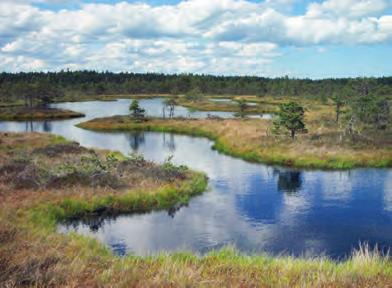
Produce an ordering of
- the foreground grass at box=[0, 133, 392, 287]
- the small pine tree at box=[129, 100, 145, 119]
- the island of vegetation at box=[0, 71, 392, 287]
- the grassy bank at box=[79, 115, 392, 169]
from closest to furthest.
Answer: the foreground grass at box=[0, 133, 392, 287] < the island of vegetation at box=[0, 71, 392, 287] < the grassy bank at box=[79, 115, 392, 169] < the small pine tree at box=[129, 100, 145, 119]

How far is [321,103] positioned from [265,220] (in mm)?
119493

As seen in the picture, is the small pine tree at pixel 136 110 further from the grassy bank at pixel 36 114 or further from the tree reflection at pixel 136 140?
the grassy bank at pixel 36 114

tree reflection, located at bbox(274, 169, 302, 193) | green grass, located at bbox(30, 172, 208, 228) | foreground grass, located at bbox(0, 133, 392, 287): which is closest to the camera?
foreground grass, located at bbox(0, 133, 392, 287)

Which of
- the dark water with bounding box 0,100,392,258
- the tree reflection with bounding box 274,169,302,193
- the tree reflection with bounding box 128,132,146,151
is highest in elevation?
the tree reflection with bounding box 128,132,146,151

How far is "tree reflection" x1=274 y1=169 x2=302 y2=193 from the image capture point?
43.2 m

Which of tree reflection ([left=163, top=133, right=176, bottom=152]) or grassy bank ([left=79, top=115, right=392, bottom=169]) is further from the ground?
grassy bank ([left=79, top=115, right=392, bottom=169])

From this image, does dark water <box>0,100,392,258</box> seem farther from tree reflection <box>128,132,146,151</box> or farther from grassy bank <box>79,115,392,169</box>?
tree reflection <box>128,132,146,151</box>

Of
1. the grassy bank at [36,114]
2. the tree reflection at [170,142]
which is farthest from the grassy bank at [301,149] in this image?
the grassy bank at [36,114]

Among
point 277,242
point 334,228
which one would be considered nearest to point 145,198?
point 277,242

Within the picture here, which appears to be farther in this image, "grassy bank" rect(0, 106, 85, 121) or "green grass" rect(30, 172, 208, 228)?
"grassy bank" rect(0, 106, 85, 121)

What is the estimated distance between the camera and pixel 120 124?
9594 centimetres

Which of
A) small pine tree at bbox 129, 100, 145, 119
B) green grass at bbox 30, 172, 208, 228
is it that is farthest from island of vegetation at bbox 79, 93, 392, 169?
small pine tree at bbox 129, 100, 145, 119

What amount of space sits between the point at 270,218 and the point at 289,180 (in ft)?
45.3

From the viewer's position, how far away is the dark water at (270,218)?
28.7 metres
